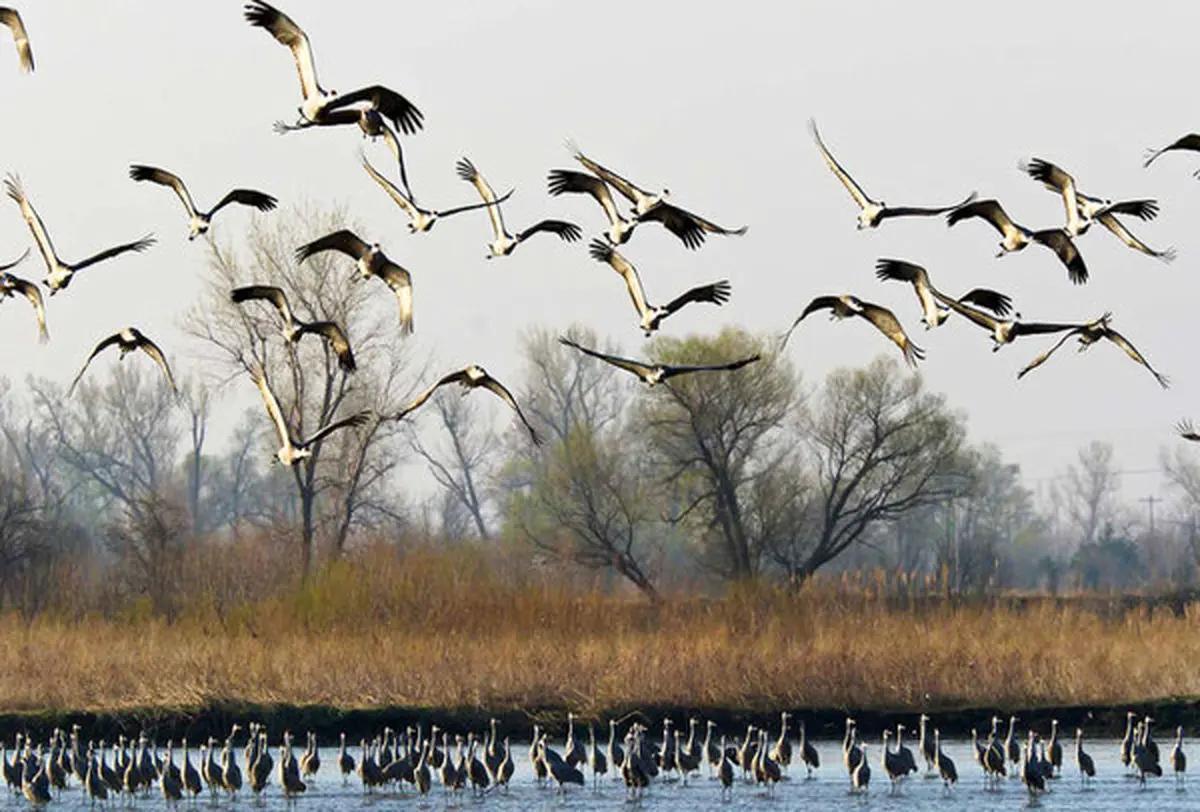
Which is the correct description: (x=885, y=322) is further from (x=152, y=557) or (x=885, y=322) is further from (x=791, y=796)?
(x=152, y=557)

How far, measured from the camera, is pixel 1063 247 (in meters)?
24.0

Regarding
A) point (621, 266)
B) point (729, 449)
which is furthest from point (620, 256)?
point (729, 449)

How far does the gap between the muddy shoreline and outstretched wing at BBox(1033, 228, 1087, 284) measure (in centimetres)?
934

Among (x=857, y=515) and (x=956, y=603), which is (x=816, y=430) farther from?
(x=956, y=603)

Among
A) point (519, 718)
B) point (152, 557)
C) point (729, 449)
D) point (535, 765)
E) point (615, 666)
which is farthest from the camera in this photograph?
point (729, 449)

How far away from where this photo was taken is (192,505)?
4252 inches

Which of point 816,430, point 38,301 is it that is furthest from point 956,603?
point 816,430

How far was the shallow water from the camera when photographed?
2611 cm

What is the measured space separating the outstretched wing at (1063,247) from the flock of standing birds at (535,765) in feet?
19.4

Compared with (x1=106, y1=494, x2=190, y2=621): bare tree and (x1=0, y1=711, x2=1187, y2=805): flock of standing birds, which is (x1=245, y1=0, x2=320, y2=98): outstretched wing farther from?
(x1=106, y1=494, x2=190, y2=621): bare tree

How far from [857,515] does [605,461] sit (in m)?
8.24

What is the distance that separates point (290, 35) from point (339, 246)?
232cm

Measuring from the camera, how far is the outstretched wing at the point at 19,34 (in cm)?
2098

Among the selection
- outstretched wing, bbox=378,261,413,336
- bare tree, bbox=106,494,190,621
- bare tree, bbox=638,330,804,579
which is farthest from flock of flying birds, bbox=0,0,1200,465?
bare tree, bbox=638,330,804,579
